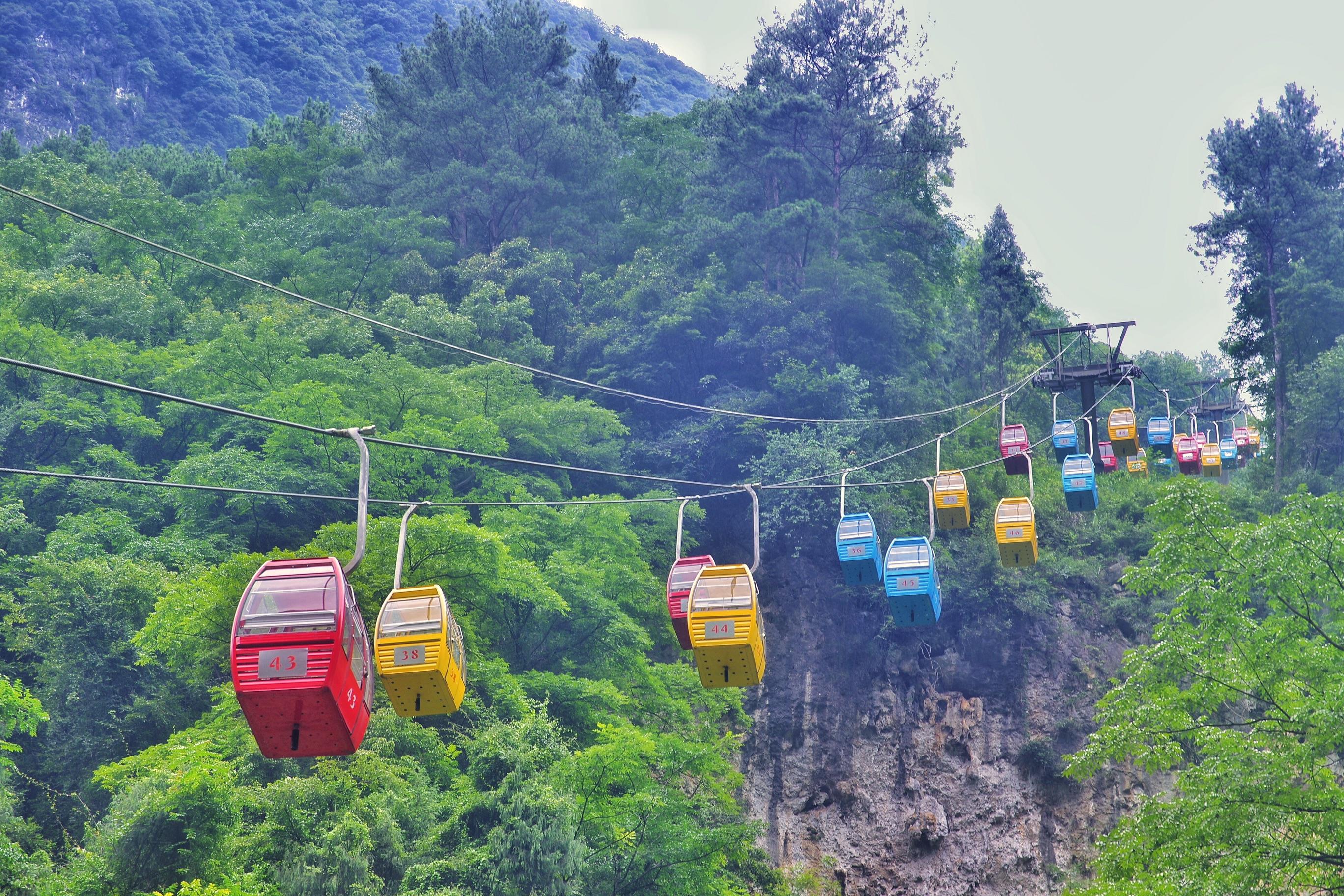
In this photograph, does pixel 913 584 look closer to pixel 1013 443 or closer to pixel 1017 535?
pixel 1017 535

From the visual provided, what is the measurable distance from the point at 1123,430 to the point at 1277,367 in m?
12.1

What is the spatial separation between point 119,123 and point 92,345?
72.4 metres

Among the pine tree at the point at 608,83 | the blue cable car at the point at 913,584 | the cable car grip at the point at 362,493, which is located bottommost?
the blue cable car at the point at 913,584

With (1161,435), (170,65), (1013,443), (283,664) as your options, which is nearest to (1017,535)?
(1013,443)

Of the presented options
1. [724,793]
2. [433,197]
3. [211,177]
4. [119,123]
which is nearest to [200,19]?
[119,123]

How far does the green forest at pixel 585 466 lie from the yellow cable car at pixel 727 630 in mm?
1622

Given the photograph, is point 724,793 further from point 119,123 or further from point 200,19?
point 200,19

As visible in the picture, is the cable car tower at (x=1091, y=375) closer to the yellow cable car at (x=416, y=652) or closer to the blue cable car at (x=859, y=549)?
the blue cable car at (x=859, y=549)

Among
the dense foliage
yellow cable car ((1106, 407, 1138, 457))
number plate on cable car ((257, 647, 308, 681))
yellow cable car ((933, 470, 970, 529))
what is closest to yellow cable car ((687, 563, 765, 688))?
number plate on cable car ((257, 647, 308, 681))

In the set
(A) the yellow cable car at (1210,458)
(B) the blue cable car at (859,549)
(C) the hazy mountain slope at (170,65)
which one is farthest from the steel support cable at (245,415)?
(C) the hazy mountain slope at (170,65)

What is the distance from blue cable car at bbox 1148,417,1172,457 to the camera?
32656mm

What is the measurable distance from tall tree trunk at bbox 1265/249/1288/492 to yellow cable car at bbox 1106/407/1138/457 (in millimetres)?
10892

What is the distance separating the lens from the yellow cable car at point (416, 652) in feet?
38.9

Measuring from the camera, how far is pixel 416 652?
11875 millimetres
